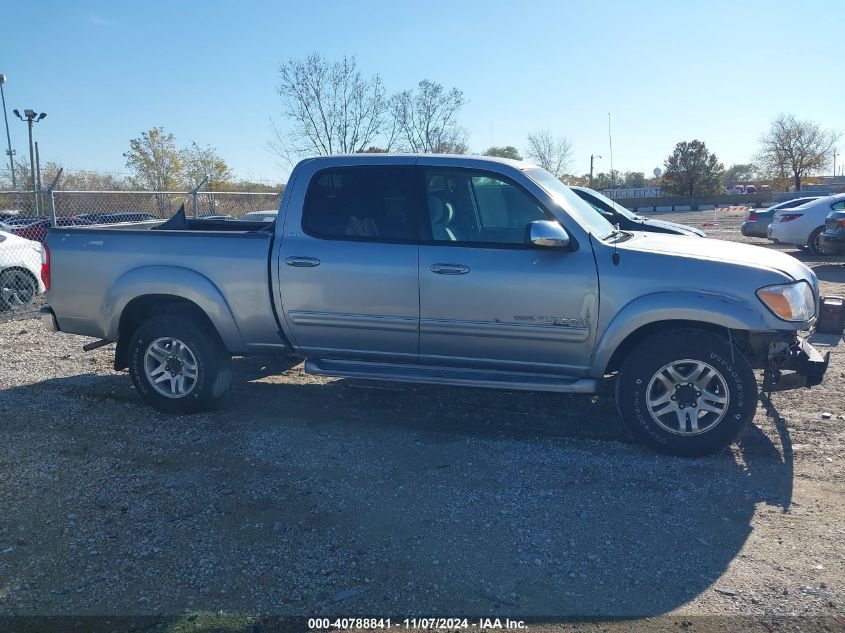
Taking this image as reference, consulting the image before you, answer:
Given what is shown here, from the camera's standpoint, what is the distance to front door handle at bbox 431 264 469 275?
499 cm

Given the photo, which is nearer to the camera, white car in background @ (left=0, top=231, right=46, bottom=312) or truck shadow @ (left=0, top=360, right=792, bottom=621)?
truck shadow @ (left=0, top=360, right=792, bottom=621)

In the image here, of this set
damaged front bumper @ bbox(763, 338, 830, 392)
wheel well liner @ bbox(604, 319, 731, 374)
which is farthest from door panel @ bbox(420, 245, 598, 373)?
damaged front bumper @ bbox(763, 338, 830, 392)

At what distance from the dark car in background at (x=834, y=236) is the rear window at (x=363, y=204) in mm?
11926

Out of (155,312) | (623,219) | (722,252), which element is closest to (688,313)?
(722,252)

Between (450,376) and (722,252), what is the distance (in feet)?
6.99

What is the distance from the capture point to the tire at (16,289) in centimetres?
1052

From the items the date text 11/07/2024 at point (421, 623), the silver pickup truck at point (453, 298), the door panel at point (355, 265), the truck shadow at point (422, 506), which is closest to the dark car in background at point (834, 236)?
the silver pickup truck at point (453, 298)

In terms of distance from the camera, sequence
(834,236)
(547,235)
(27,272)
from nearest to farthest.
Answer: (547,235) < (27,272) < (834,236)

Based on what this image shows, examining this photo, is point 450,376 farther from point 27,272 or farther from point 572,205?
point 27,272

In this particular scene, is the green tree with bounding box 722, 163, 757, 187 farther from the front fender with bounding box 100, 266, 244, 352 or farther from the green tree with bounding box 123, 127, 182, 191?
the front fender with bounding box 100, 266, 244, 352

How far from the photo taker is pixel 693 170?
6234 cm

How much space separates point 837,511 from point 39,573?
4.38 metres

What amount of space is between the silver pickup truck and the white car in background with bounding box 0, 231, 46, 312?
218 inches

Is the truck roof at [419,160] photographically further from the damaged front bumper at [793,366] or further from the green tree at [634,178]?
the green tree at [634,178]
